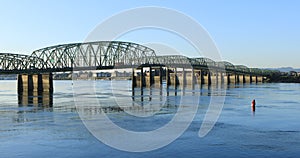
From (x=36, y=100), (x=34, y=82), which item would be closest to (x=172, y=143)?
(x=36, y=100)

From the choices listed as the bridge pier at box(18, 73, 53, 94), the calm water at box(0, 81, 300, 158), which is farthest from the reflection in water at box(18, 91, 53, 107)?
the bridge pier at box(18, 73, 53, 94)

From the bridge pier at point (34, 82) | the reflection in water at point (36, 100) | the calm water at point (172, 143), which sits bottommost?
the calm water at point (172, 143)

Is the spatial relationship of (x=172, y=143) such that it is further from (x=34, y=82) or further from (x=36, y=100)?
(x=34, y=82)

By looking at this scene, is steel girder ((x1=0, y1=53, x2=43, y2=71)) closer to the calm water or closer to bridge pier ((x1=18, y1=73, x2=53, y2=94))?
bridge pier ((x1=18, y1=73, x2=53, y2=94))

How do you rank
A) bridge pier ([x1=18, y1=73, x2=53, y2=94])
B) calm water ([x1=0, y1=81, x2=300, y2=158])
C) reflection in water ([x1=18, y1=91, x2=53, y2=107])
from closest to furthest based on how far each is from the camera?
1. calm water ([x1=0, y1=81, x2=300, y2=158])
2. reflection in water ([x1=18, y1=91, x2=53, y2=107])
3. bridge pier ([x1=18, y1=73, x2=53, y2=94])

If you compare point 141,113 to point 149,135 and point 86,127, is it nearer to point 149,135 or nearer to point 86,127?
point 86,127

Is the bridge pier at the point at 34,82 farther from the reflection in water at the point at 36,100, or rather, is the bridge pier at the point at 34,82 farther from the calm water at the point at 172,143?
the calm water at the point at 172,143

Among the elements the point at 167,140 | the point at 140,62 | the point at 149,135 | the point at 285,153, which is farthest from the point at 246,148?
the point at 140,62

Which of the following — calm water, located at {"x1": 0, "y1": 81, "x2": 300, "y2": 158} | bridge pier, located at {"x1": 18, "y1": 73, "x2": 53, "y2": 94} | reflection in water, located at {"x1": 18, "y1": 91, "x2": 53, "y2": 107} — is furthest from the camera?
bridge pier, located at {"x1": 18, "y1": 73, "x2": 53, "y2": 94}

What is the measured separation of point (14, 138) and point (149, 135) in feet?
40.9

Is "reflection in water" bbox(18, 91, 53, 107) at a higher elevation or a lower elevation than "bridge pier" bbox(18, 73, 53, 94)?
lower

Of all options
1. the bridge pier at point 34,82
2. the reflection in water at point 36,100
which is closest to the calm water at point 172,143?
the reflection in water at point 36,100

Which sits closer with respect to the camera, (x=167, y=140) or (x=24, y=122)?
(x=167, y=140)

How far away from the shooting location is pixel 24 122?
44.0 m
